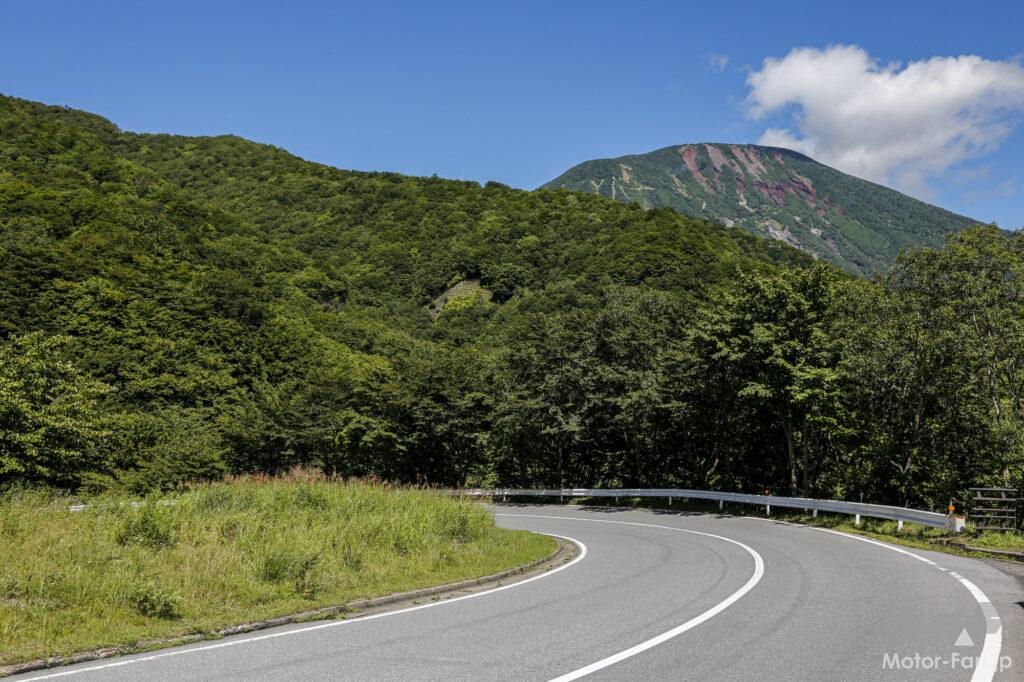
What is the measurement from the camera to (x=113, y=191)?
93.4m

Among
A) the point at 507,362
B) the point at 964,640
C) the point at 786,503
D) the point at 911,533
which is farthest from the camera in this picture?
the point at 507,362

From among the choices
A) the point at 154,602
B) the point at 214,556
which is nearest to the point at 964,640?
the point at 154,602

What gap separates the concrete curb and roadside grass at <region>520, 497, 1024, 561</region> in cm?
932

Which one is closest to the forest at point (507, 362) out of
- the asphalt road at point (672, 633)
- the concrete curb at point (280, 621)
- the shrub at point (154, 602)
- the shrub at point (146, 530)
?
the asphalt road at point (672, 633)

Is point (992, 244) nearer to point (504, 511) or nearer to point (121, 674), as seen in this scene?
point (504, 511)

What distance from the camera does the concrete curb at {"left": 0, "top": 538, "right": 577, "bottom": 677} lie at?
6109 mm

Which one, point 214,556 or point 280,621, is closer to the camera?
point 280,621

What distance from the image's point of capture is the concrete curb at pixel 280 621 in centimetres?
611

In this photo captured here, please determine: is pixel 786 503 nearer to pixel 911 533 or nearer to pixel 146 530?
pixel 911 533

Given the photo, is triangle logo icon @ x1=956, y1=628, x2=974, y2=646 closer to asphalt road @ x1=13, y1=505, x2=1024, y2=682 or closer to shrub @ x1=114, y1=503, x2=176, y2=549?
asphalt road @ x1=13, y1=505, x2=1024, y2=682

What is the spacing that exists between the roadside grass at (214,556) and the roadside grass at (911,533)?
9.05 m

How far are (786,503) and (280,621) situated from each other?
19667mm

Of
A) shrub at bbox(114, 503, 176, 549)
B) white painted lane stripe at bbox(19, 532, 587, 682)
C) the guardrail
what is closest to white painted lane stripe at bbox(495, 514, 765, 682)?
white painted lane stripe at bbox(19, 532, 587, 682)

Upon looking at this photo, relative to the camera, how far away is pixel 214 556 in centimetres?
959
